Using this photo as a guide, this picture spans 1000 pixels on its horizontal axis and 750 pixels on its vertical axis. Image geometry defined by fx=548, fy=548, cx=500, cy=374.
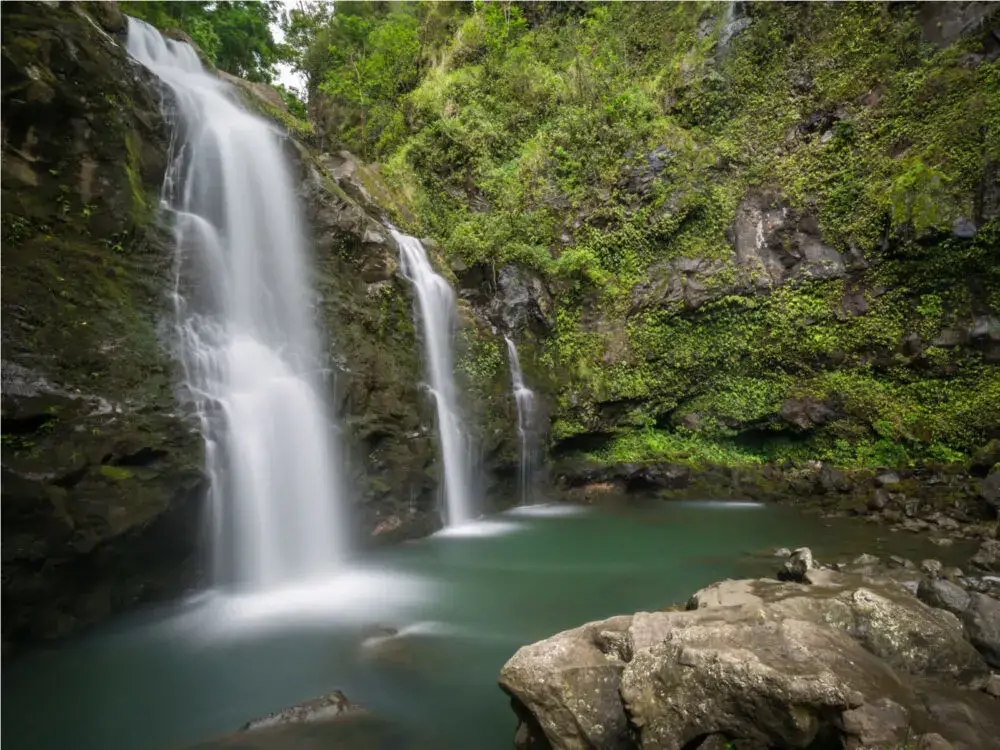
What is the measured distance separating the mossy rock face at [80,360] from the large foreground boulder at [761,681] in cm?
478

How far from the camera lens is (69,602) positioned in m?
5.65

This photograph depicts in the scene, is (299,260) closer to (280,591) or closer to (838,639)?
(280,591)

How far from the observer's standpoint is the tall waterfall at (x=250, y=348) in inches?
283

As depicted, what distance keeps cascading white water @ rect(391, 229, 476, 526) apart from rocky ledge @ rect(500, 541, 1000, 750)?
718 cm

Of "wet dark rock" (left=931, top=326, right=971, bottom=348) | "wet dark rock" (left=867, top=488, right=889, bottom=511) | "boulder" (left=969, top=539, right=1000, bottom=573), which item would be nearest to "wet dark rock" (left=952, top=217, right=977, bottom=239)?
"wet dark rock" (left=931, top=326, right=971, bottom=348)

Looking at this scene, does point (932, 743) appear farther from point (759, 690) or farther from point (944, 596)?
point (944, 596)

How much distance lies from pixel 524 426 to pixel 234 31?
20.0 meters

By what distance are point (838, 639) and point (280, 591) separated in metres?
6.29

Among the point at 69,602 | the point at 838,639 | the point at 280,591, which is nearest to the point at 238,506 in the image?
the point at 280,591

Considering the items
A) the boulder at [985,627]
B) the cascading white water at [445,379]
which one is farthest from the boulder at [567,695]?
the cascading white water at [445,379]

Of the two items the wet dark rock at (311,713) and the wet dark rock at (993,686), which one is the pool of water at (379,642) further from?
the wet dark rock at (993,686)

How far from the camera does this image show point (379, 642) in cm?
566

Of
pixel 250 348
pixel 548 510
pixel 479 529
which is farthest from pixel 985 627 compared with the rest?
pixel 548 510

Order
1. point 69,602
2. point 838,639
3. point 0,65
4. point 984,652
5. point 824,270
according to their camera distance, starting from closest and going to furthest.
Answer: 1. point 838,639
2. point 984,652
3. point 69,602
4. point 0,65
5. point 824,270
